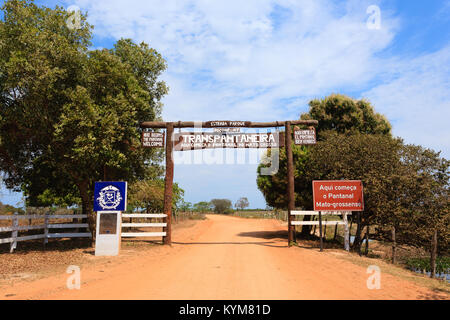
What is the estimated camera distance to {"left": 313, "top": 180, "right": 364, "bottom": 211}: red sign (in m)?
14.2

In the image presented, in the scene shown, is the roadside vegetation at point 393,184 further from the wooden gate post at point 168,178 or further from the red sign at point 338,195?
the wooden gate post at point 168,178

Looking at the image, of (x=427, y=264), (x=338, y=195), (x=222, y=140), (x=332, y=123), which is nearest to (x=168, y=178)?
(x=222, y=140)

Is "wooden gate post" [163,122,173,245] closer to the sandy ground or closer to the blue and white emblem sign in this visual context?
the blue and white emblem sign

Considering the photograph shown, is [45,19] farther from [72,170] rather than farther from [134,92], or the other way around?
[72,170]

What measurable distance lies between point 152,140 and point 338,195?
973 cm

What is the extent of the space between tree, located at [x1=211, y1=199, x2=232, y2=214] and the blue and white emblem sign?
78.5 metres

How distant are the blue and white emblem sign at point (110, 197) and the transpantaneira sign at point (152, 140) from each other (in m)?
3.38

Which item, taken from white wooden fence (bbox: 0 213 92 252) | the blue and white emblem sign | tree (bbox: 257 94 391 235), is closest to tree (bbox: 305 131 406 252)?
tree (bbox: 257 94 391 235)

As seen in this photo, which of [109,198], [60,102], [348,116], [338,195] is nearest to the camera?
[109,198]

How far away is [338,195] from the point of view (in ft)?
47.0

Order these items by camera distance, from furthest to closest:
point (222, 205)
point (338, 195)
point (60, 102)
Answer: point (222, 205), point (338, 195), point (60, 102)

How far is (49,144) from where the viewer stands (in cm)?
1430

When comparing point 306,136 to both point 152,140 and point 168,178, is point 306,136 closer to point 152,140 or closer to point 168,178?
point 168,178
